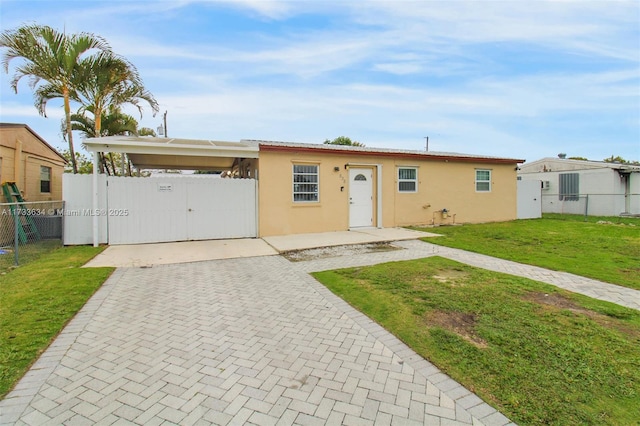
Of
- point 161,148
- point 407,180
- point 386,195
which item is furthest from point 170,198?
point 407,180

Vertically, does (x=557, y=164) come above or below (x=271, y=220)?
above

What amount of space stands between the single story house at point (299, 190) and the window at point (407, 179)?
0.04m

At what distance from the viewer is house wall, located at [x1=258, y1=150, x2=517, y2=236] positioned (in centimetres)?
1047

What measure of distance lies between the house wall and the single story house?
0.11 feet

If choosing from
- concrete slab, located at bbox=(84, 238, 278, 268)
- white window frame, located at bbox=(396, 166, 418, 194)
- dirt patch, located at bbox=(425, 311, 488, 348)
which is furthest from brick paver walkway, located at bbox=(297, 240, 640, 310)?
white window frame, located at bbox=(396, 166, 418, 194)

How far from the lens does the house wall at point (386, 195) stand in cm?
1047

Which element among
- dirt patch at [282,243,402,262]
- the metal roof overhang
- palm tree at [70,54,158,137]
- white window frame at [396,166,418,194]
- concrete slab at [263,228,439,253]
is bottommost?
dirt patch at [282,243,402,262]

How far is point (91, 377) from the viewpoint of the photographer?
8.86ft

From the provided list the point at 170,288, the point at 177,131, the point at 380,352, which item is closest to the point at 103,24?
the point at 170,288

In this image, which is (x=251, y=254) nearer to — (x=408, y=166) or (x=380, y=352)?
(x=380, y=352)

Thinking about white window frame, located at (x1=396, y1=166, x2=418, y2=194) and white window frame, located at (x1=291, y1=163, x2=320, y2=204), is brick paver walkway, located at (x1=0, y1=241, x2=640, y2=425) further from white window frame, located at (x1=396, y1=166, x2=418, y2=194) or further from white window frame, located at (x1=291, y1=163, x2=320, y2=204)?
white window frame, located at (x1=396, y1=166, x2=418, y2=194)

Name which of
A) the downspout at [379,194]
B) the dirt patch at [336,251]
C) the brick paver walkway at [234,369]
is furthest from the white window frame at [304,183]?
the brick paver walkway at [234,369]

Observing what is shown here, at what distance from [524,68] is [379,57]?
5923 millimetres

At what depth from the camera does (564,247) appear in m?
8.38
